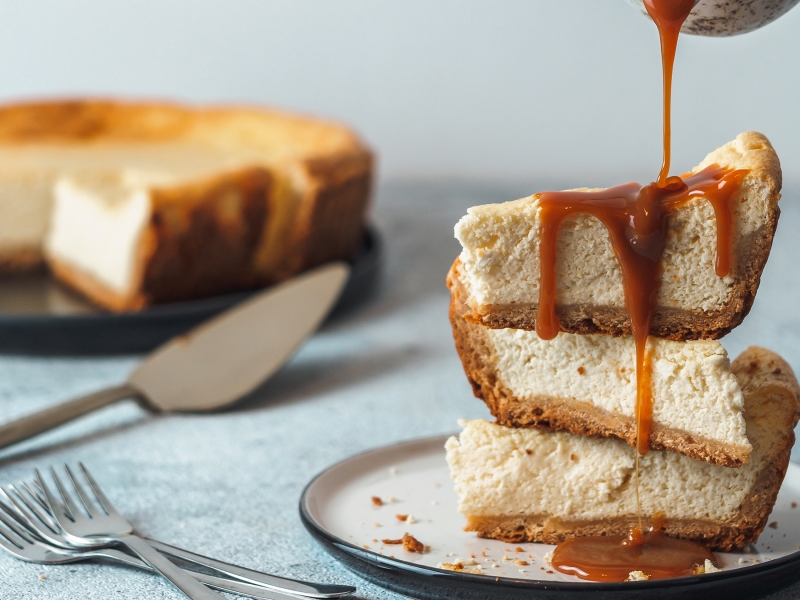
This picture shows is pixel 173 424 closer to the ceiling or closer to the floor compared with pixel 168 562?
closer to the floor

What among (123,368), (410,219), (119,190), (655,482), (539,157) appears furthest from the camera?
(539,157)

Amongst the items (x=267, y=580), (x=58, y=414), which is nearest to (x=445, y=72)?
(x=58, y=414)

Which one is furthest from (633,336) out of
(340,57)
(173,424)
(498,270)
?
(340,57)

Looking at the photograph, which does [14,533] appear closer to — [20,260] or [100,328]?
[100,328]

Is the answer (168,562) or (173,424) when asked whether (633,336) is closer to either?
(168,562)

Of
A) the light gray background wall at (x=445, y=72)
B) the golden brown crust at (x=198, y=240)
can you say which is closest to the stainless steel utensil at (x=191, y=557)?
the golden brown crust at (x=198, y=240)

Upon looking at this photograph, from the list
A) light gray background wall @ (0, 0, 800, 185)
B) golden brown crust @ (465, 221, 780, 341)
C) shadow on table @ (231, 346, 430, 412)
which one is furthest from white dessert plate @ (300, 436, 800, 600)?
light gray background wall @ (0, 0, 800, 185)

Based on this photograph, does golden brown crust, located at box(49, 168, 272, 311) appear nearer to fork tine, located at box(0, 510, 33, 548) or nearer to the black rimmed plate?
the black rimmed plate
